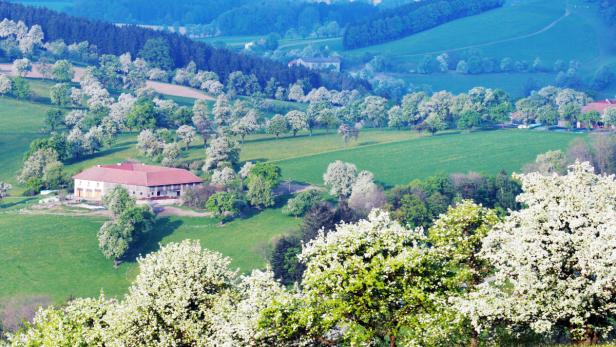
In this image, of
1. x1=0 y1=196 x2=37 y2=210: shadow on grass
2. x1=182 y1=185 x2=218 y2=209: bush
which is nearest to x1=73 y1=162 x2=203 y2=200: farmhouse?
x1=182 y1=185 x2=218 y2=209: bush

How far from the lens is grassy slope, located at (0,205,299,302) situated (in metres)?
109

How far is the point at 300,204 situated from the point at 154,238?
74.3 ft

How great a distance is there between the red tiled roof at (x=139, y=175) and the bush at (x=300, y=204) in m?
22.5

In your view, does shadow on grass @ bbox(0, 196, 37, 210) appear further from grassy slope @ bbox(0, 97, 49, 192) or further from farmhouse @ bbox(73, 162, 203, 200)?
grassy slope @ bbox(0, 97, 49, 192)

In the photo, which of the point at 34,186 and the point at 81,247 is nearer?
the point at 81,247

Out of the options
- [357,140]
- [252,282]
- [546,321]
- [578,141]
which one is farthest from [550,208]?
[357,140]

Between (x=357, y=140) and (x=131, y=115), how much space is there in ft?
159

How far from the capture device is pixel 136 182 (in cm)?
14475

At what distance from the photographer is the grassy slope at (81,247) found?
109062mm

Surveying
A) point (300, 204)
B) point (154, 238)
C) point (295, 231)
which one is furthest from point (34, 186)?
point (295, 231)

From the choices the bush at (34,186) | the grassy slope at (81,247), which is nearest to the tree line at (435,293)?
the grassy slope at (81,247)

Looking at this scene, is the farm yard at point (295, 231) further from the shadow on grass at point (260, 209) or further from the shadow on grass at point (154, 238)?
the shadow on grass at point (260, 209)

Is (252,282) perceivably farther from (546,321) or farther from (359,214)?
(359,214)

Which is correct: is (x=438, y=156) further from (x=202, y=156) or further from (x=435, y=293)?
(x=435, y=293)
